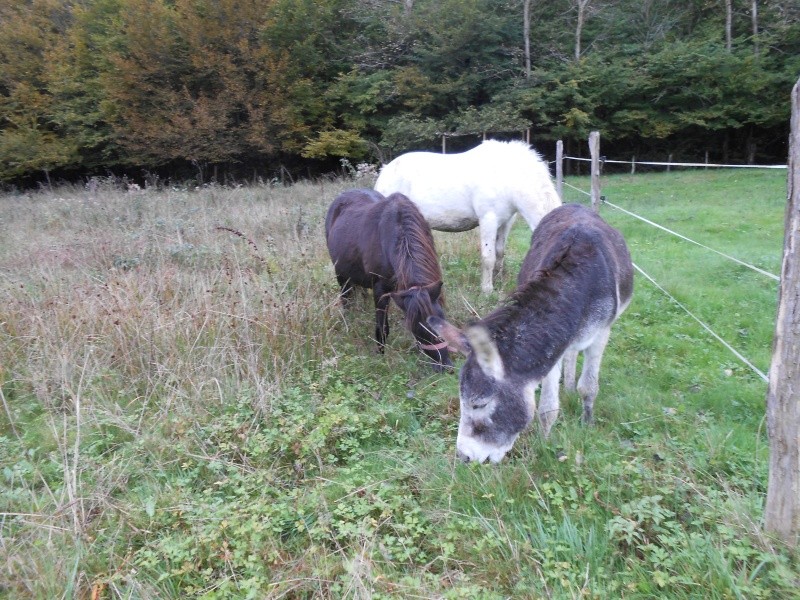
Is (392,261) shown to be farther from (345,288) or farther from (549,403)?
(549,403)

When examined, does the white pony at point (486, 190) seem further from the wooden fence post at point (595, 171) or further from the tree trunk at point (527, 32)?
the tree trunk at point (527, 32)

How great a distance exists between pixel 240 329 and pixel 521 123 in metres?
19.5

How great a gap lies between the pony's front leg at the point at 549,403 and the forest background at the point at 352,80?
18.4 meters

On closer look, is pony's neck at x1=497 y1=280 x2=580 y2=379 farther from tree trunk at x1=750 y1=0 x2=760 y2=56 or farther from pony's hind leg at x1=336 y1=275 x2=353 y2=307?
tree trunk at x1=750 y1=0 x2=760 y2=56

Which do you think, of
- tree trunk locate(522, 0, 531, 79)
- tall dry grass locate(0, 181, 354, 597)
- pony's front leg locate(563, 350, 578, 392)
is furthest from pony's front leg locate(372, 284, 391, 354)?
tree trunk locate(522, 0, 531, 79)

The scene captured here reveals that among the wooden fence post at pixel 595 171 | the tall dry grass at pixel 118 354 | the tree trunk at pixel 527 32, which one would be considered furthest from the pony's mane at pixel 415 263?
the tree trunk at pixel 527 32

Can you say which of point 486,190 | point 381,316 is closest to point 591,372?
point 381,316

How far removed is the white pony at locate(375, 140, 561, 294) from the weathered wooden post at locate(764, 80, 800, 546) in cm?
419

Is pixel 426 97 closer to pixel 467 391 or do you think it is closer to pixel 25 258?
pixel 25 258

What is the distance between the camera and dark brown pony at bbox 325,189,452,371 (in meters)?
4.14

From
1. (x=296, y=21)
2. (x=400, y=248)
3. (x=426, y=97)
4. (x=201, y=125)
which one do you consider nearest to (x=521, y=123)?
(x=426, y=97)

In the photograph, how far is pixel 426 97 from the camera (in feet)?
71.6

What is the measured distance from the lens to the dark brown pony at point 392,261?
163 inches

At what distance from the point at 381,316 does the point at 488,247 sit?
7.48 ft
